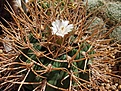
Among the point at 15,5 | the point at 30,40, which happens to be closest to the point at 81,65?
the point at 30,40

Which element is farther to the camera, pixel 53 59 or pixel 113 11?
pixel 113 11

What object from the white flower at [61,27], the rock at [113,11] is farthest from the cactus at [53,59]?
the rock at [113,11]

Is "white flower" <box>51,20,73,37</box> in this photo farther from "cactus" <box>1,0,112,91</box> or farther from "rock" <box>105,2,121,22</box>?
"rock" <box>105,2,121,22</box>

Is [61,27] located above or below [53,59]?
above

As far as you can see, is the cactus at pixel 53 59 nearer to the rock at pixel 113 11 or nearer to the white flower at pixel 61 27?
the white flower at pixel 61 27

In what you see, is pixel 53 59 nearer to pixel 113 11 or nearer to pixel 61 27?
pixel 61 27

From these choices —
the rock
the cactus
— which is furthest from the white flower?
the rock

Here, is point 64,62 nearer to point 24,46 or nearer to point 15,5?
point 24,46

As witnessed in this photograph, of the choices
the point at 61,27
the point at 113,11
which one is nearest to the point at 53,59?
the point at 61,27
